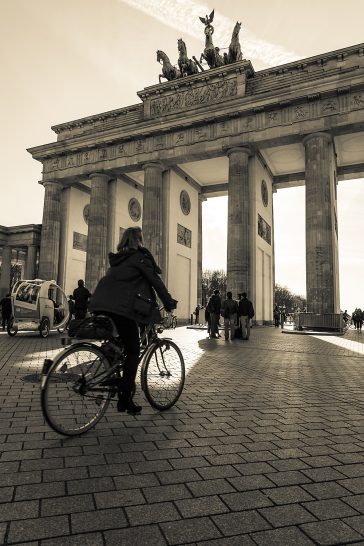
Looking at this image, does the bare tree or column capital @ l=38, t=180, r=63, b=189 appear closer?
column capital @ l=38, t=180, r=63, b=189

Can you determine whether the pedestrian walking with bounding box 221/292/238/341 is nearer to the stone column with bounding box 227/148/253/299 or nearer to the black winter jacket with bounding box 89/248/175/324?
the stone column with bounding box 227/148/253/299

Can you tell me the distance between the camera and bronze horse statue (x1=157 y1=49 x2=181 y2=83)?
102 ft

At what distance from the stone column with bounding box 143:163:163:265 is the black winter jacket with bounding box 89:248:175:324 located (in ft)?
80.4

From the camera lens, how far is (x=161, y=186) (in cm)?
3014

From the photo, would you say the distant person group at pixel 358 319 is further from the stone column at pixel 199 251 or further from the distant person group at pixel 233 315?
the distant person group at pixel 233 315

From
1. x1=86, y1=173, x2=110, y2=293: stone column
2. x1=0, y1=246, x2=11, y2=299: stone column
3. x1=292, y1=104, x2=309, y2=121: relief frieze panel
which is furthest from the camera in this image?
x1=0, y1=246, x2=11, y2=299: stone column

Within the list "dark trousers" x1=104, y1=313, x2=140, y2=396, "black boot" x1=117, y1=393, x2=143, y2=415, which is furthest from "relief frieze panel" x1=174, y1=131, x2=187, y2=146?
Answer: "black boot" x1=117, y1=393, x2=143, y2=415

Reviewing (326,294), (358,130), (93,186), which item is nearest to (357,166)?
(358,130)

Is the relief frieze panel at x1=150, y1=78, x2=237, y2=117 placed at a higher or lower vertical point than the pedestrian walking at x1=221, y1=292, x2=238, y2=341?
higher

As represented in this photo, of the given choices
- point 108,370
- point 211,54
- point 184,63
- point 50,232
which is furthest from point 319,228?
point 108,370

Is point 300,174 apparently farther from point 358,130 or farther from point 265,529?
point 265,529

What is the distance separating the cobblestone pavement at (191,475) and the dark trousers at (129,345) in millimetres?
431

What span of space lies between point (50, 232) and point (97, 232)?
4.96 meters

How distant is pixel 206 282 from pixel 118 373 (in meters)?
77.1
